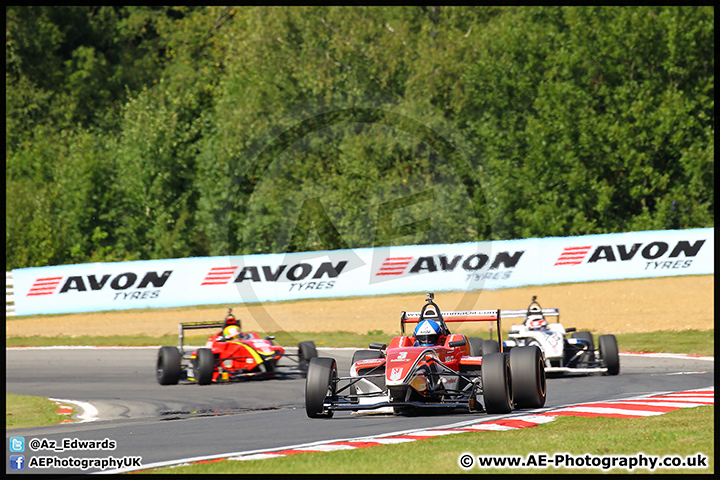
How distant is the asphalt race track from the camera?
32.8ft

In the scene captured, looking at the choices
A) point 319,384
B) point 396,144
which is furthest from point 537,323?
point 396,144

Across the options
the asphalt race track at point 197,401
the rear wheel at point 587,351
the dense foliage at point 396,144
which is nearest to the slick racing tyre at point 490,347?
the asphalt race track at point 197,401

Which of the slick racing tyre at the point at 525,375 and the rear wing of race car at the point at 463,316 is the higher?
the rear wing of race car at the point at 463,316

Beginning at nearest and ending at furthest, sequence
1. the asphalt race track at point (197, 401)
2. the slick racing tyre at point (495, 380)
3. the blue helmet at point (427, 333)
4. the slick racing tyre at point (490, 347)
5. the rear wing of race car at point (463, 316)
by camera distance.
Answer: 1. the asphalt race track at point (197, 401)
2. the slick racing tyre at point (495, 380)
3. the blue helmet at point (427, 333)
4. the rear wing of race car at point (463, 316)
5. the slick racing tyre at point (490, 347)

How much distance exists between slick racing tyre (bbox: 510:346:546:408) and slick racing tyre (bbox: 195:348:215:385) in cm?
772

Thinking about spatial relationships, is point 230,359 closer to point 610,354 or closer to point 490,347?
point 490,347

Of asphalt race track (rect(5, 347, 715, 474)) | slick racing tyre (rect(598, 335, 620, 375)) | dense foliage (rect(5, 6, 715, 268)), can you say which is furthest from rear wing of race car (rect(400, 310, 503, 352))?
dense foliage (rect(5, 6, 715, 268))

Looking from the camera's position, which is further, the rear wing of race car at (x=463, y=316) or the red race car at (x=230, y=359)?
the red race car at (x=230, y=359)

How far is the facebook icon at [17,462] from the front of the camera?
344 inches

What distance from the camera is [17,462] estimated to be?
8.91m

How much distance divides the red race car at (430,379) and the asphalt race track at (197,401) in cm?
23

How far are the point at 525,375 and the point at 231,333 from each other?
8.44m

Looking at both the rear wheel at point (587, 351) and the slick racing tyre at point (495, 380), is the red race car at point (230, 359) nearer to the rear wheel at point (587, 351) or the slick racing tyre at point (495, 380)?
the rear wheel at point (587, 351)

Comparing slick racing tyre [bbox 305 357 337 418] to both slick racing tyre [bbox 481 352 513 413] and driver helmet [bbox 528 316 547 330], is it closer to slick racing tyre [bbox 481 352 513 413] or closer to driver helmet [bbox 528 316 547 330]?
slick racing tyre [bbox 481 352 513 413]
